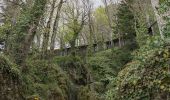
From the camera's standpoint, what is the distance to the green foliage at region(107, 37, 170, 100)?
5.26 meters

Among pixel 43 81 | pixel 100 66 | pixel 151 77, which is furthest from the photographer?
pixel 100 66

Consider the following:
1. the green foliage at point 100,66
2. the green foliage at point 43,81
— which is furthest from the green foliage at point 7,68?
the green foliage at point 100,66

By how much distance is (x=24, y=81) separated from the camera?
1549 centimetres

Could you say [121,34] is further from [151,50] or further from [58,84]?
[151,50]

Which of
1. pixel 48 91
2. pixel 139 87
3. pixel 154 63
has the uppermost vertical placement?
pixel 154 63

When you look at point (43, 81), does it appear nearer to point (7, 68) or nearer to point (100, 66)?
point (7, 68)

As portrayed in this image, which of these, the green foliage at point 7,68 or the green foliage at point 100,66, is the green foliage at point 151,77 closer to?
the green foliage at point 7,68

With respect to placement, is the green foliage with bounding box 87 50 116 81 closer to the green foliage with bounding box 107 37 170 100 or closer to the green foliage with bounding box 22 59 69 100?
the green foliage with bounding box 22 59 69 100

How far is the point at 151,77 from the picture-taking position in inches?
218

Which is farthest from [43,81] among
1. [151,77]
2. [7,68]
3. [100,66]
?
[151,77]

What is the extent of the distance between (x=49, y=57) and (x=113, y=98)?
14964mm

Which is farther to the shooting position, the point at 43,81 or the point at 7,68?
the point at 43,81

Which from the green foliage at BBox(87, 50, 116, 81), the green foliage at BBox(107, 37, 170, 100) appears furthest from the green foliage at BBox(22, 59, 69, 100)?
the green foliage at BBox(107, 37, 170, 100)

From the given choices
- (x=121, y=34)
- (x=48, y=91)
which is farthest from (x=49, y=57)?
(x=121, y=34)
